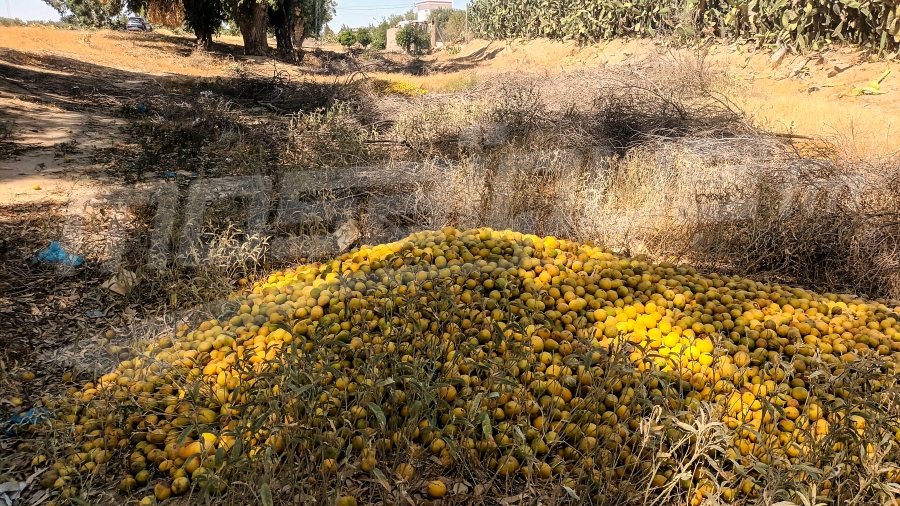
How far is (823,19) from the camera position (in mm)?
11164

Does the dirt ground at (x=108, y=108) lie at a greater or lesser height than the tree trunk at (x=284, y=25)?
lesser

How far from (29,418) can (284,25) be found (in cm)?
1982

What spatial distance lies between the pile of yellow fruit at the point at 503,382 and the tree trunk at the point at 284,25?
18598 millimetres

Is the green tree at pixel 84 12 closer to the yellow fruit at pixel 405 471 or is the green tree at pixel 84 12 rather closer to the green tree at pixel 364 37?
the green tree at pixel 364 37

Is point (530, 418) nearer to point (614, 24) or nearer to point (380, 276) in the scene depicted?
point (380, 276)

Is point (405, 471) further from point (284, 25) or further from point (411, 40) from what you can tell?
point (411, 40)

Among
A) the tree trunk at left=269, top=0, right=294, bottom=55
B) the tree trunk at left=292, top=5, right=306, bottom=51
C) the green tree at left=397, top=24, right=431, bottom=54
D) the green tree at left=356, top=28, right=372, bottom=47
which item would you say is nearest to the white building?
the green tree at left=356, top=28, right=372, bottom=47

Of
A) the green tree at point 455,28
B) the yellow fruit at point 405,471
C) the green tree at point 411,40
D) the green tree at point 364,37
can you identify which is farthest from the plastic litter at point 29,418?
the green tree at point 364,37

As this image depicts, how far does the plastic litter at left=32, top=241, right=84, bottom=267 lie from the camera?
3811mm

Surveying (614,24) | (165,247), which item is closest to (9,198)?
(165,247)

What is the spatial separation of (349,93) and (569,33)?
15833mm

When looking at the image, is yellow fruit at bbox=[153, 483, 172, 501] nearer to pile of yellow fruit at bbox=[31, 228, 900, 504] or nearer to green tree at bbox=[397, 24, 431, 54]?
pile of yellow fruit at bbox=[31, 228, 900, 504]

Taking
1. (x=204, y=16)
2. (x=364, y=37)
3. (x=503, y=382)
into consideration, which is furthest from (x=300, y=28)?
(x=503, y=382)

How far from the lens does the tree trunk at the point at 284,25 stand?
19391 millimetres
